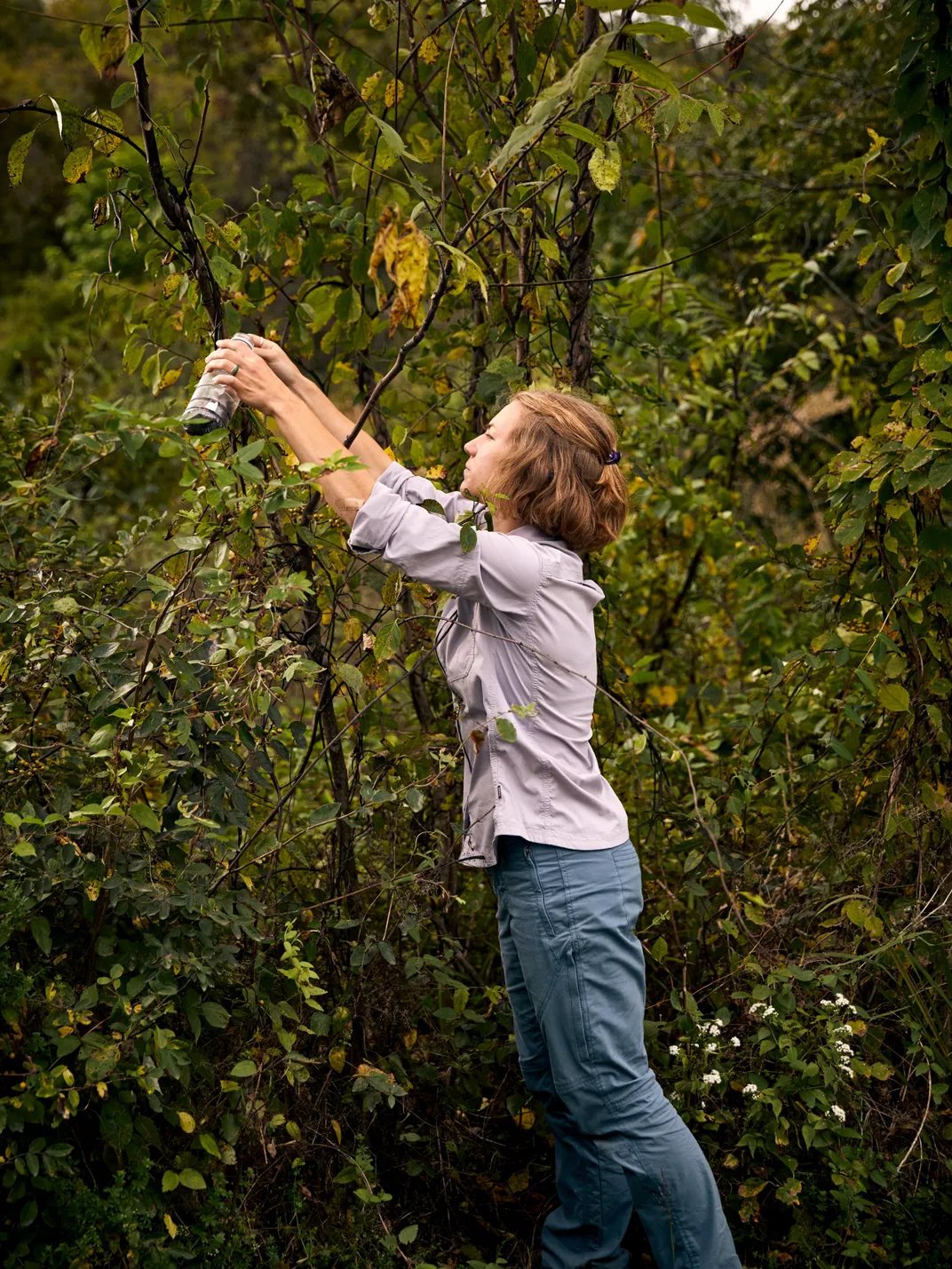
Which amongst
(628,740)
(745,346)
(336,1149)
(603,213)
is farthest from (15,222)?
(336,1149)

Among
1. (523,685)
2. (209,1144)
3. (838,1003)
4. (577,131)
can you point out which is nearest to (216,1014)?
(209,1144)

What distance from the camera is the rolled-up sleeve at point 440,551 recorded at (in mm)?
1816

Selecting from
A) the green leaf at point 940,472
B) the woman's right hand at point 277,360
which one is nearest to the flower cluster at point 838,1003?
the green leaf at point 940,472

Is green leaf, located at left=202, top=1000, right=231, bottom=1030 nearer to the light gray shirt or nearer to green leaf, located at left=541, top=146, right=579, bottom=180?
the light gray shirt

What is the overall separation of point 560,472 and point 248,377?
58 centimetres

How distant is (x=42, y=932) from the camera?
184 cm

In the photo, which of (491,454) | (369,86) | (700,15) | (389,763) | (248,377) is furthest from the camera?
(369,86)

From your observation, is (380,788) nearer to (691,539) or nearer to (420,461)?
(420,461)

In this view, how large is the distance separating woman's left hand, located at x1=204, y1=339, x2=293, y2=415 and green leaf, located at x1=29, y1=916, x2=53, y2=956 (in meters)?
0.92

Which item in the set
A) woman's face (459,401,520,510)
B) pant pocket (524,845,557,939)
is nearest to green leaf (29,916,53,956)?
pant pocket (524,845,557,939)

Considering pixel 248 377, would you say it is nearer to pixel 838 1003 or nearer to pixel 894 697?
pixel 894 697

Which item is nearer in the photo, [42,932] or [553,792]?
[42,932]

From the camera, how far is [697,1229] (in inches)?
77.2

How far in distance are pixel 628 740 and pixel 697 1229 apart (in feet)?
4.71
